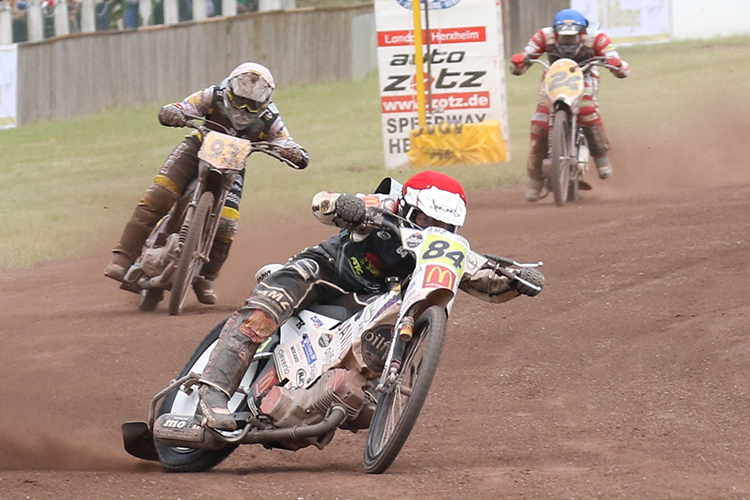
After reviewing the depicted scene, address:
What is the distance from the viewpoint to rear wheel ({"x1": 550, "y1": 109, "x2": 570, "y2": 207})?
1322 centimetres

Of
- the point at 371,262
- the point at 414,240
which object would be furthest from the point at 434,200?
the point at 371,262

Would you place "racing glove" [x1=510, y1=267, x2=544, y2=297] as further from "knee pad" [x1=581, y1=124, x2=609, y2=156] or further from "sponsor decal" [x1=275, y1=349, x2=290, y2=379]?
"knee pad" [x1=581, y1=124, x2=609, y2=156]

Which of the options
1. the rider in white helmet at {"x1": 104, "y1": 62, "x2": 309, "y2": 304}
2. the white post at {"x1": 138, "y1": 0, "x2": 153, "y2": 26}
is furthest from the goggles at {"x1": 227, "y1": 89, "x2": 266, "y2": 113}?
the white post at {"x1": 138, "y1": 0, "x2": 153, "y2": 26}

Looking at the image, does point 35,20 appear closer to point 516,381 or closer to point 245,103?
point 245,103

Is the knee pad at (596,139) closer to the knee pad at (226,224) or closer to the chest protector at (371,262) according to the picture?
the knee pad at (226,224)

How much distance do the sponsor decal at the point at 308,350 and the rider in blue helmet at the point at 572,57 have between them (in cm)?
825

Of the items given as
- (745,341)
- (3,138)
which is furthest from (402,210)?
(3,138)

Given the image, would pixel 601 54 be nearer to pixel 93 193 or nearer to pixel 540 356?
pixel 540 356

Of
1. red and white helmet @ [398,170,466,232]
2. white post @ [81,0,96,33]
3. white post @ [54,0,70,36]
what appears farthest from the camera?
white post @ [81,0,96,33]

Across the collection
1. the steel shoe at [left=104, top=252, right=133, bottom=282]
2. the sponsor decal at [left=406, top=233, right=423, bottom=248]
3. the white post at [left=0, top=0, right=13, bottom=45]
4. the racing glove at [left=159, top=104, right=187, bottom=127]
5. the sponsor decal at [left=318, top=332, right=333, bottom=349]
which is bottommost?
the steel shoe at [left=104, top=252, right=133, bottom=282]

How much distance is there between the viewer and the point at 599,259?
34.7 ft

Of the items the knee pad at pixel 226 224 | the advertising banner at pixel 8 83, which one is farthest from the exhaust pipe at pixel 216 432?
the advertising banner at pixel 8 83

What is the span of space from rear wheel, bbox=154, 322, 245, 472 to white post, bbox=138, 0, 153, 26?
70.8ft

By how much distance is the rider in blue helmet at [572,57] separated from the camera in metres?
13.7
